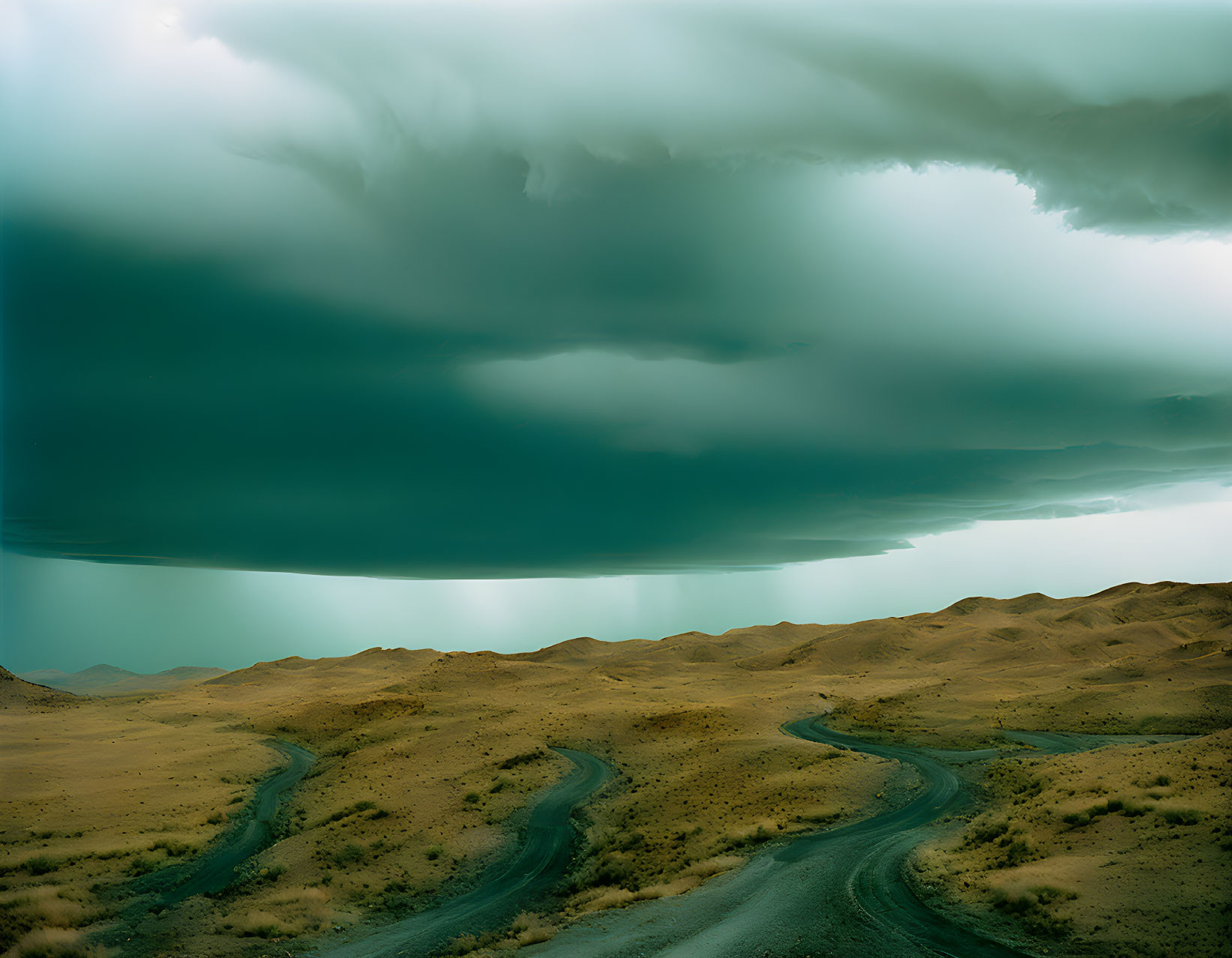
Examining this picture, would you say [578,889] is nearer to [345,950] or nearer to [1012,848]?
[345,950]

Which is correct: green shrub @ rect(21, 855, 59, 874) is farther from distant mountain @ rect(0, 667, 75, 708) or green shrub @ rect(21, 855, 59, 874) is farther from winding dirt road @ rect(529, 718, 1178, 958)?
distant mountain @ rect(0, 667, 75, 708)

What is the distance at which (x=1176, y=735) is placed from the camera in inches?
2862

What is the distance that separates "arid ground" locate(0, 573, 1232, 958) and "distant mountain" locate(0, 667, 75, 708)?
188 centimetres

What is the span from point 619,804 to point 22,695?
135064 mm

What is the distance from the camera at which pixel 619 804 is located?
211 ft

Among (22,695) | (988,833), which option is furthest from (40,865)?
(22,695)

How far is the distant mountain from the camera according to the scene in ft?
430

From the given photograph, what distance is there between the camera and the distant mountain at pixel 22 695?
13104cm

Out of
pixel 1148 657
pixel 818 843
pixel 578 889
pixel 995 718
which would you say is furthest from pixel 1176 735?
pixel 578 889

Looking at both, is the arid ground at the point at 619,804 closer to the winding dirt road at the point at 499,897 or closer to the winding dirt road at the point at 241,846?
the winding dirt road at the point at 241,846

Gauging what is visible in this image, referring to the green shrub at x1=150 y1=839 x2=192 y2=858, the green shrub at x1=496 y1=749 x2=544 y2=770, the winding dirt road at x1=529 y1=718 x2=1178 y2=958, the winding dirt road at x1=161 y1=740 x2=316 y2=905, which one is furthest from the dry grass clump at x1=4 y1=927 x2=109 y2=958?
the green shrub at x1=496 y1=749 x2=544 y2=770

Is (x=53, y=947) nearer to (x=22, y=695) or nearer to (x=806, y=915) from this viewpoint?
(x=806, y=915)

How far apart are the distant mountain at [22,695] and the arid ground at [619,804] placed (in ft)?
6.18

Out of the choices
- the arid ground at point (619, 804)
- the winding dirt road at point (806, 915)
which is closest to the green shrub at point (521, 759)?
the arid ground at point (619, 804)
